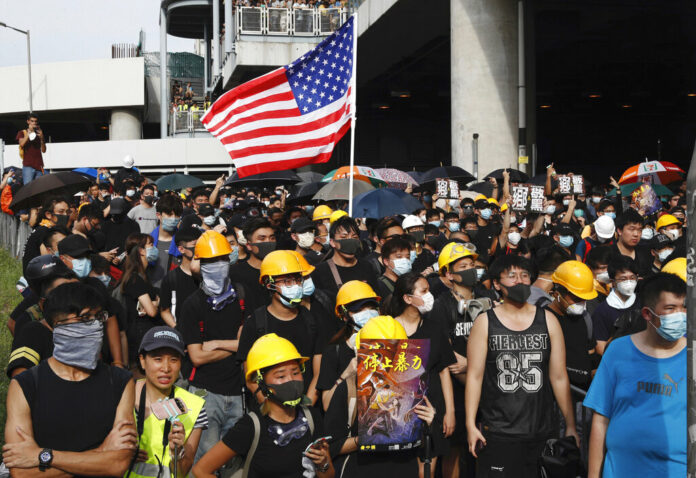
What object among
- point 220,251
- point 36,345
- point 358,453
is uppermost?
point 220,251

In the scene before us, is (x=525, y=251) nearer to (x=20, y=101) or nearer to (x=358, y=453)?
(x=358, y=453)

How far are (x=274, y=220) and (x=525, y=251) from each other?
3.80 m

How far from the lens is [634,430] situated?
452cm

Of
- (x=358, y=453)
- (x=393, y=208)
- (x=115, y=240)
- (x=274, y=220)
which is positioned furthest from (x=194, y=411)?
(x=393, y=208)

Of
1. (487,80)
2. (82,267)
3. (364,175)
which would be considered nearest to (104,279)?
(82,267)

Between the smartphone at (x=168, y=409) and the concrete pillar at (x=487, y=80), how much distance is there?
19070 millimetres

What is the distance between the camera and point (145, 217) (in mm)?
12945

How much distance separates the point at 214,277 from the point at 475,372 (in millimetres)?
2443

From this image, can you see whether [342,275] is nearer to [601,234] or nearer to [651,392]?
[601,234]

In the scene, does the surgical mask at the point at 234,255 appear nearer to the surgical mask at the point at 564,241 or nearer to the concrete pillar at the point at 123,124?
the surgical mask at the point at 564,241

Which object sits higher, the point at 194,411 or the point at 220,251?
the point at 220,251

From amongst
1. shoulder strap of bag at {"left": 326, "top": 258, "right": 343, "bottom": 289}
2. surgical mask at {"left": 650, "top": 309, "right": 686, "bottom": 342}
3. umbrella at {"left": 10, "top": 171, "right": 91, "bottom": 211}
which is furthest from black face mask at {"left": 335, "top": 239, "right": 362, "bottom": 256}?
umbrella at {"left": 10, "top": 171, "right": 91, "bottom": 211}

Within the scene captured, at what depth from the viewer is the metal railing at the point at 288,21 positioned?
35.3 metres

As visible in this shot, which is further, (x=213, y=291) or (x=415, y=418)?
(x=213, y=291)
